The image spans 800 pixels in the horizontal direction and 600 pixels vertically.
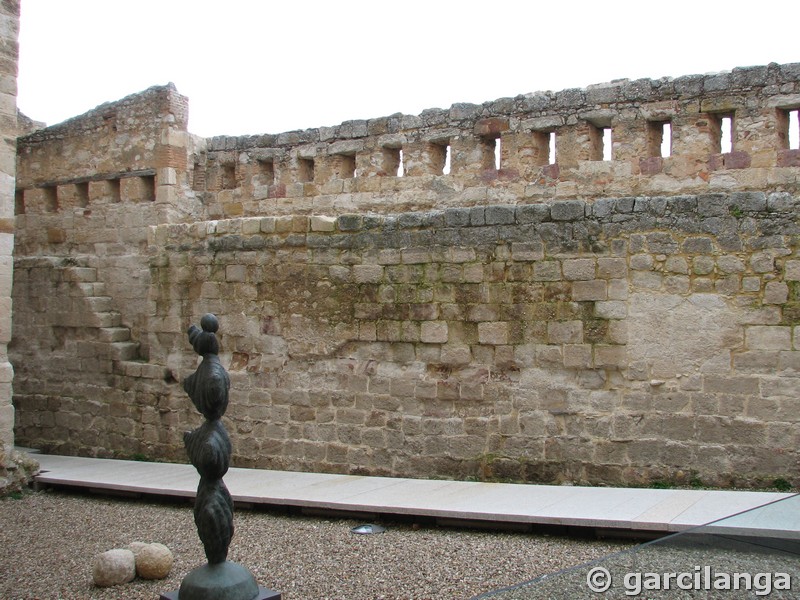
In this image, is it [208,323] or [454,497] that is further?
[454,497]

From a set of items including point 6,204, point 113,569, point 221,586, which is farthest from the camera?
point 6,204

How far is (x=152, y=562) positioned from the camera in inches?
201

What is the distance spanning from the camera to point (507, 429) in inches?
282

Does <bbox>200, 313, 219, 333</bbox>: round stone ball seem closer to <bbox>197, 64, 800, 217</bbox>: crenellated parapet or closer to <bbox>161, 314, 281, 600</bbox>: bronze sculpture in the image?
<bbox>161, 314, 281, 600</bbox>: bronze sculpture

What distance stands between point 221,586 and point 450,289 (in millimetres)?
3824

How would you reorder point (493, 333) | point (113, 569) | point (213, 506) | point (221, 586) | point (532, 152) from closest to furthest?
point (221, 586), point (213, 506), point (113, 569), point (493, 333), point (532, 152)

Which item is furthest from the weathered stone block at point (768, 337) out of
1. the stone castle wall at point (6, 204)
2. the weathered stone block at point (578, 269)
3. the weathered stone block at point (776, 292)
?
the stone castle wall at point (6, 204)

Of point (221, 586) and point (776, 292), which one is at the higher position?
point (776, 292)

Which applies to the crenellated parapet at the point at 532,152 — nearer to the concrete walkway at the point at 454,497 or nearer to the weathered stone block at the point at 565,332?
the weathered stone block at the point at 565,332

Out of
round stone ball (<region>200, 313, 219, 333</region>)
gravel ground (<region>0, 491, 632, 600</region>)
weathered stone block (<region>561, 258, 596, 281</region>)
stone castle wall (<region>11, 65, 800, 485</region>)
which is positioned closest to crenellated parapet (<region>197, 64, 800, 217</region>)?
stone castle wall (<region>11, 65, 800, 485</region>)

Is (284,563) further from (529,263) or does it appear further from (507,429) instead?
(529,263)

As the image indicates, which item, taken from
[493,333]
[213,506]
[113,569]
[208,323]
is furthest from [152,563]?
[493,333]

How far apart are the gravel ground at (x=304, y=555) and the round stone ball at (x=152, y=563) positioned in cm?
7

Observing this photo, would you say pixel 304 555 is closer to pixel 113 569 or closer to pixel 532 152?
pixel 113 569
